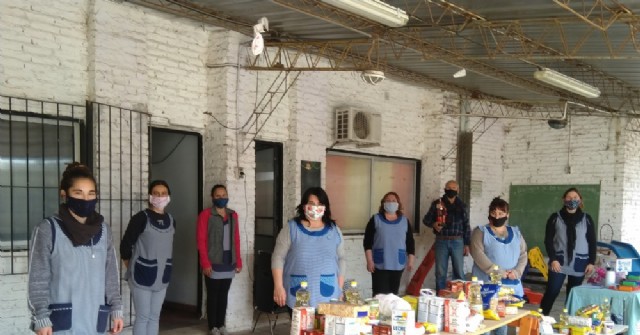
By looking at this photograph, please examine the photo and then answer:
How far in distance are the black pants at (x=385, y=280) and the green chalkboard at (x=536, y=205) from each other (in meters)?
5.34

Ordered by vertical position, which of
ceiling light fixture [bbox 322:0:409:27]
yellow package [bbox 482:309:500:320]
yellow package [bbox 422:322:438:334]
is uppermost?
ceiling light fixture [bbox 322:0:409:27]

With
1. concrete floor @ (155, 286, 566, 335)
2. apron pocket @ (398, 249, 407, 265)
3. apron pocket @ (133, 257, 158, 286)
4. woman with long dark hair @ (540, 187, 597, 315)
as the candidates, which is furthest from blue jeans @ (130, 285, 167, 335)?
woman with long dark hair @ (540, 187, 597, 315)

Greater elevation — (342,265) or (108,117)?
(108,117)

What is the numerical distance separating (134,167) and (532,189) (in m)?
8.15

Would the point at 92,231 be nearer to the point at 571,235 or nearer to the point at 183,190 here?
the point at 183,190

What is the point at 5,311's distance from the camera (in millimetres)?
4598

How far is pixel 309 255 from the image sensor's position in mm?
4168

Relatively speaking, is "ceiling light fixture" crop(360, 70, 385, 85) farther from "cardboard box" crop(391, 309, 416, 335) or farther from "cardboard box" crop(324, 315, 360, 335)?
"cardboard box" crop(324, 315, 360, 335)

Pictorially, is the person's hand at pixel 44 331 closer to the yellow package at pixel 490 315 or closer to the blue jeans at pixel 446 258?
the yellow package at pixel 490 315

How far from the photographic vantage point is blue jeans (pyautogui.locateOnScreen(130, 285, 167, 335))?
462 cm

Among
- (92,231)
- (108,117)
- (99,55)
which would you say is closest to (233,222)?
(108,117)

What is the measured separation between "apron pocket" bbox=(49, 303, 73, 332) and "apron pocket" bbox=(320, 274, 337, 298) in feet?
5.77

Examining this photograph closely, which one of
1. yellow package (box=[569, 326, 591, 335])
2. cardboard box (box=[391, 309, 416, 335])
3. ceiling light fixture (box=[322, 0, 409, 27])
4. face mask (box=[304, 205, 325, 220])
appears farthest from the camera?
yellow package (box=[569, 326, 591, 335])

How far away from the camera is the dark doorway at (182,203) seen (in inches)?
262
